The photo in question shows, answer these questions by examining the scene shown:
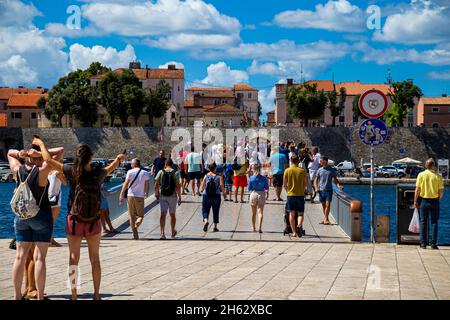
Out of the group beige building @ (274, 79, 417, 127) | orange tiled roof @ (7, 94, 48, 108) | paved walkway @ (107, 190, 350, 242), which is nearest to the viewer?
paved walkway @ (107, 190, 350, 242)

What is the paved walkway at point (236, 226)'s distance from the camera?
61.0 feet

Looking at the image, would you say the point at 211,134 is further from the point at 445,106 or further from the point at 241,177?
the point at 241,177

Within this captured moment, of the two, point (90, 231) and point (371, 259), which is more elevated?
point (90, 231)

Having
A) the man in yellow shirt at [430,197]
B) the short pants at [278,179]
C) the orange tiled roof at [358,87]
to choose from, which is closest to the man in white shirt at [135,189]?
the man in yellow shirt at [430,197]

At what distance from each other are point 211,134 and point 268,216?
268 ft

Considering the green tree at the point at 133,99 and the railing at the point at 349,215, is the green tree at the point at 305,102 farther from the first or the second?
the railing at the point at 349,215

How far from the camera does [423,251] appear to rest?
15633 mm

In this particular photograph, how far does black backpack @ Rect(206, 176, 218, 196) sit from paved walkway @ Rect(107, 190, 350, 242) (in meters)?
0.95

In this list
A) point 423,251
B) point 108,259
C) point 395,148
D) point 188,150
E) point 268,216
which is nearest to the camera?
point 108,259

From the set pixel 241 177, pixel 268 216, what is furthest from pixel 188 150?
pixel 268 216

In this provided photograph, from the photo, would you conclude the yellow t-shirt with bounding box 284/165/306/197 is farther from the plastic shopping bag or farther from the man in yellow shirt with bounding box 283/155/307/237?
the plastic shopping bag

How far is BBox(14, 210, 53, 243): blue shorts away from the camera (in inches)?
365

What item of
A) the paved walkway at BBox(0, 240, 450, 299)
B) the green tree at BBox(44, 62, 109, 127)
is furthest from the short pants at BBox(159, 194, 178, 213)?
the green tree at BBox(44, 62, 109, 127)

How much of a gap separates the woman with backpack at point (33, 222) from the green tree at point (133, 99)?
322 ft
